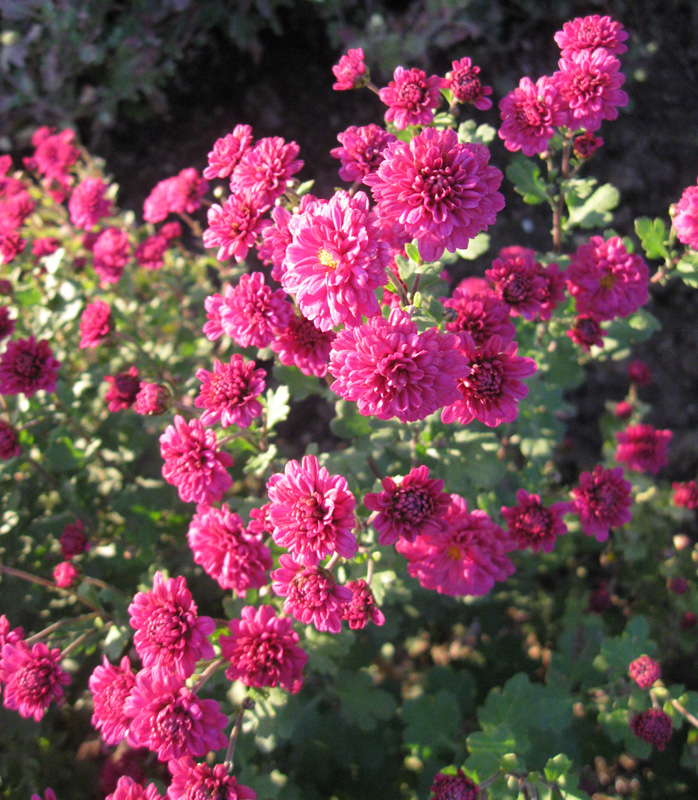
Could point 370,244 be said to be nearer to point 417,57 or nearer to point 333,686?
point 333,686

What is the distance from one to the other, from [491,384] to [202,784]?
1129 mm

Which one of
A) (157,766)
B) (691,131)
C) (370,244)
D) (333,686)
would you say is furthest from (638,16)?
(157,766)

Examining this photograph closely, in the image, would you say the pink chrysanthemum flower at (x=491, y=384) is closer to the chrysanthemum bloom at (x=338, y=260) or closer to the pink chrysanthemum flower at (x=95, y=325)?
the chrysanthemum bloom at (x=338, y=260)

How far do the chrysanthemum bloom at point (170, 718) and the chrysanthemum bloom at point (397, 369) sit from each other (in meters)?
0.82

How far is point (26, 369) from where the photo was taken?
1.87 m

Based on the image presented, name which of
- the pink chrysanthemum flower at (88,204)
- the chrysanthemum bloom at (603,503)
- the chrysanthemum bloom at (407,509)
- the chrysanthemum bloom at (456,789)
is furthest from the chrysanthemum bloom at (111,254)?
the chrysanthemum bloom at (456,789)

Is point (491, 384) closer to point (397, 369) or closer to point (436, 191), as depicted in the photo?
point (397, 369)

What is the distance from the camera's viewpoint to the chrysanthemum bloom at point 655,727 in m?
1.71

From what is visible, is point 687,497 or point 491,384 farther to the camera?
point 687,497

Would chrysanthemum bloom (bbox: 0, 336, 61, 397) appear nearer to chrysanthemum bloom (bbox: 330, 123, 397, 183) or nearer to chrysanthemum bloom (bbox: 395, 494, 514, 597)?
chrysanthemum bloom (bbox: 330, 123, 397, 183)

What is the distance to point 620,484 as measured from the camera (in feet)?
6.05

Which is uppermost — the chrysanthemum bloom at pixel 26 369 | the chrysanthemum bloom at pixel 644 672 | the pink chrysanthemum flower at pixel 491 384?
the chrysanthemum bloom at pixel 26 369

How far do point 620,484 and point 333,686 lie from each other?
1.33 m

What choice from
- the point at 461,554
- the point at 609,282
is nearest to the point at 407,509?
the point at 461,554
